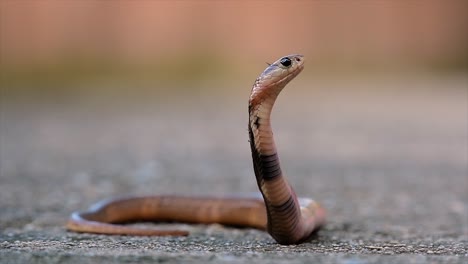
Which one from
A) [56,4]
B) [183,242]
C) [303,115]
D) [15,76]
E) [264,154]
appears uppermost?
[56,4]

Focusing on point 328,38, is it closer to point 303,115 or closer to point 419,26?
point 419,26

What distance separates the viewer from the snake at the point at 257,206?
3051 mm

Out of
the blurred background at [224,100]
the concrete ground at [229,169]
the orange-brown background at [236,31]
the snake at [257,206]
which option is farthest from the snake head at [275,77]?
the orange-brown background at [236,31]

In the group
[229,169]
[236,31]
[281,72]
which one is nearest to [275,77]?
[281,72]

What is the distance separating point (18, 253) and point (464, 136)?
7.05 metres

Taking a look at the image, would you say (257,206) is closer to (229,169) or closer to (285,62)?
(285,62)

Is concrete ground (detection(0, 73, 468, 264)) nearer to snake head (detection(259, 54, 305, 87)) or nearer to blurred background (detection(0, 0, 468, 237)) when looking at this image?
blurred background (detection(0, 0, 468, 237))

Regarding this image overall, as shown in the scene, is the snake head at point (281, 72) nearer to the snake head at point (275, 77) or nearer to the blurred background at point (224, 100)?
the snake head at point (275, 77)

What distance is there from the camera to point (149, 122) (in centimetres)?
1058

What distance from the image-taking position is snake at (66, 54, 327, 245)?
3.05 meters

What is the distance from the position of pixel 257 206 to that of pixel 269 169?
4.29 ft

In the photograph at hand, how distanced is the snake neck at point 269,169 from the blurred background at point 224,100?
5.01 feet

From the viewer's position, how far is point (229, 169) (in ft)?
22.0

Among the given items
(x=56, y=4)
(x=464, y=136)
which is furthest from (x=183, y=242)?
(x=56, y=4)
